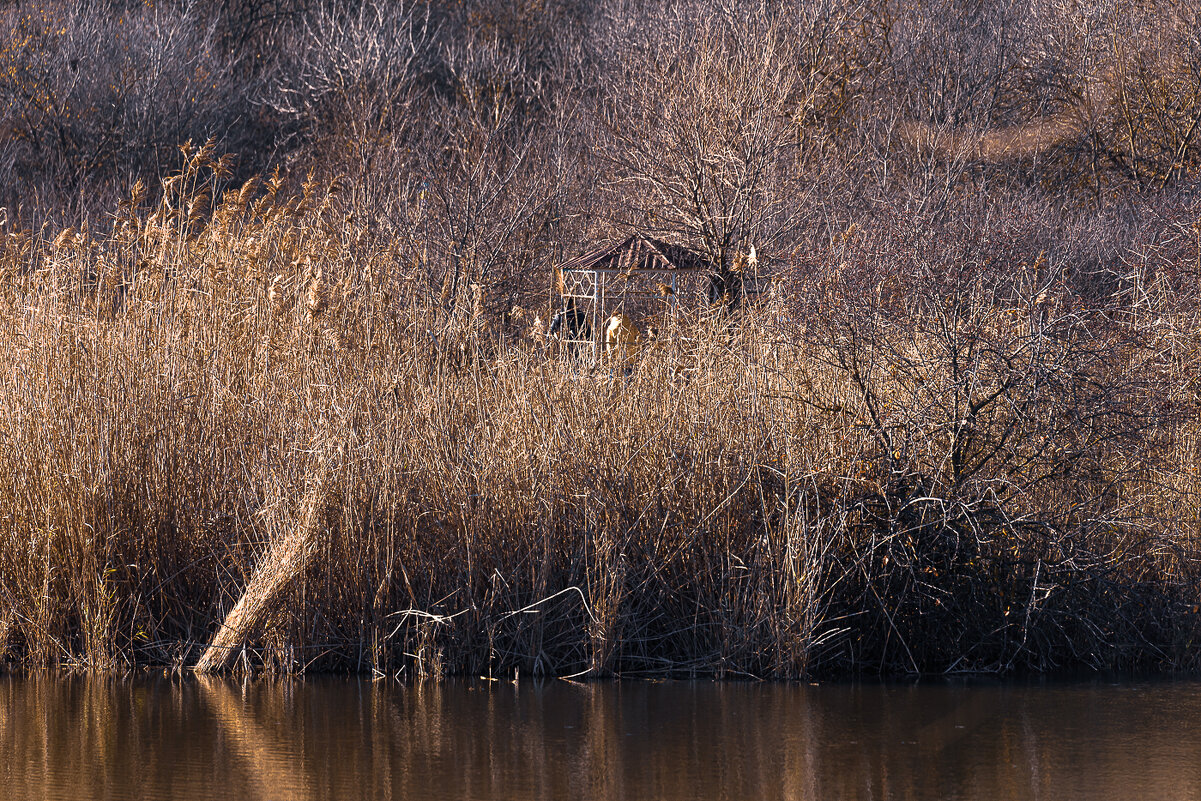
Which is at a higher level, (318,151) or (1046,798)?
(318,151)

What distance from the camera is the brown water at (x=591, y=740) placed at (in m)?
4.39

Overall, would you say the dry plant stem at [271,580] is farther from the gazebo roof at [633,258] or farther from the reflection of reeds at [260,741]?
the gazebo roof at [633,258]

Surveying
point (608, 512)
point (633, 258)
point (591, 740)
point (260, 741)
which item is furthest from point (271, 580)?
point (633, 258)

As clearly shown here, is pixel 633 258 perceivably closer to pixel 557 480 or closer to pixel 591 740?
pixel 557 480

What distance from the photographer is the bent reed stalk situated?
19.6 feet

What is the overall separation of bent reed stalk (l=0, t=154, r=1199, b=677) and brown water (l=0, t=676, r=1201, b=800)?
29 cm

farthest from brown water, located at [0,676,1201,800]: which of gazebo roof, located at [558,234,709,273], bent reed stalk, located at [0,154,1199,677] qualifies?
gazebo roof, located at [558,234,709,273]

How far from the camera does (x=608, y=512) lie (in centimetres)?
605

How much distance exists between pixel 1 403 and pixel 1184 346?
19.7ft

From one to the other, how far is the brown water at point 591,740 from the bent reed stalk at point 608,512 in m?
0.29

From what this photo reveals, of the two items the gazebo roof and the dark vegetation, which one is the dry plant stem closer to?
the dark vegetation

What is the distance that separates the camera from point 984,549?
6102 millimetres

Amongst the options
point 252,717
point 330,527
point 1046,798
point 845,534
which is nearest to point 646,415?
point 845,534

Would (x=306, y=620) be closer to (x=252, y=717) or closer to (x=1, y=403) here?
(x=252, y=717)
